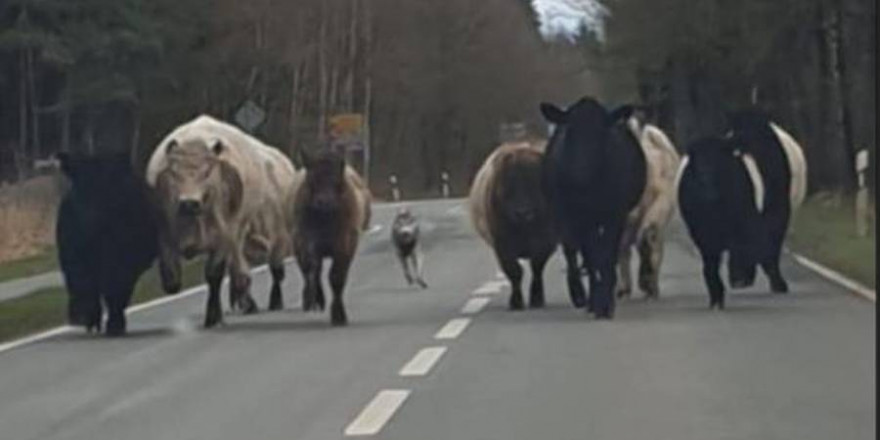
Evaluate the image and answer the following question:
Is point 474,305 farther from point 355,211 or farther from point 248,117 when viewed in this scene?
point 248,117

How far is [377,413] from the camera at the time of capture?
14469 mm

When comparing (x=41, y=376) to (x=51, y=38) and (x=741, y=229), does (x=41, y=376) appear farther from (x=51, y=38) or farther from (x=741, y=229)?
(x=51, y=38)

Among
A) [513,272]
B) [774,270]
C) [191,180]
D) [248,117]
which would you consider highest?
[191,180]

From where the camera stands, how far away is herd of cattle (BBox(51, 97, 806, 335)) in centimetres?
2153

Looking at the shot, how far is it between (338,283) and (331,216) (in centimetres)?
62

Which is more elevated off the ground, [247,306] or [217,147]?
[217,147]

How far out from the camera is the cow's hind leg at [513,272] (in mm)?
23547

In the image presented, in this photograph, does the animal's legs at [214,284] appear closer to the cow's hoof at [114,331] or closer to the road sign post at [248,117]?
the cow's hoof at [114,331]

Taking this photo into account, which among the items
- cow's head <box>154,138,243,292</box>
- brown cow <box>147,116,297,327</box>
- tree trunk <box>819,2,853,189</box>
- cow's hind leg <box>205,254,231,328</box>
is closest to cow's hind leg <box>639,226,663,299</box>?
brown cow <box>147,116,297,327</box>

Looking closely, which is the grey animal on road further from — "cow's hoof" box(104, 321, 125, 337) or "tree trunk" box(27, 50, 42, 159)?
"tree trunk" box(27, 50, 42, 159)

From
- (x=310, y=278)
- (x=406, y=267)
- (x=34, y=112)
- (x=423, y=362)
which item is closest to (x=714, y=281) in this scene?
(x=310, y=278)

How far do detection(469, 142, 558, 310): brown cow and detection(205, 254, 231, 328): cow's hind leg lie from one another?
2.88 meters

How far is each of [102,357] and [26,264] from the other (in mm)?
20889

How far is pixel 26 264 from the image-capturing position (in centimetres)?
3978
